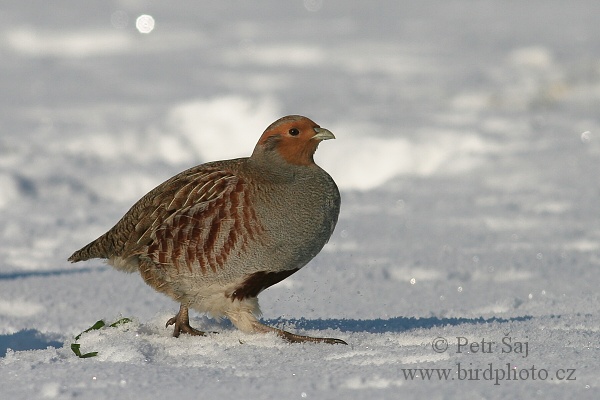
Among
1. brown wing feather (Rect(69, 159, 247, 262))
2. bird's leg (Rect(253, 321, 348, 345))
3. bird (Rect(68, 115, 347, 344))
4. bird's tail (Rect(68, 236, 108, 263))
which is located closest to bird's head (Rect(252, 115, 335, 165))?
bird (Rect(68, 115, 347, 344))

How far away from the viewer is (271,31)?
1421cm

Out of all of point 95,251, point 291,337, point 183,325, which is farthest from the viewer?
point 95,251

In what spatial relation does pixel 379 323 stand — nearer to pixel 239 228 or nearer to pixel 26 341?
pixel 239 228

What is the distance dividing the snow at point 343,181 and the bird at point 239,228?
7.3 inches

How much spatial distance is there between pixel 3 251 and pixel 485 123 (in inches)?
202

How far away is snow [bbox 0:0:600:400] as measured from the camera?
3.19 m

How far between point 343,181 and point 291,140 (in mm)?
4269

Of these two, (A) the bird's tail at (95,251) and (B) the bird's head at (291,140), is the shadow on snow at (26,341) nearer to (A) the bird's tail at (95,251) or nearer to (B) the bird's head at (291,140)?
(A) the bird's tail at (95,251)

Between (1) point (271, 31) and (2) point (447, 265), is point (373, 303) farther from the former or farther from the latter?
(1) point (271, 31)

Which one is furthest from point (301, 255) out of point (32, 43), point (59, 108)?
point (32, 43)

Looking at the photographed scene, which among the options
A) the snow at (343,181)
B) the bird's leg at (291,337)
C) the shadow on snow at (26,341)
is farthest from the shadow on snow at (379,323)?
the shadow on snow at (26,341)

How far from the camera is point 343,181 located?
7945 millimetres

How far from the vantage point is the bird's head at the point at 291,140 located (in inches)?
145

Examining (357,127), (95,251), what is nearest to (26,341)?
(95,251)
